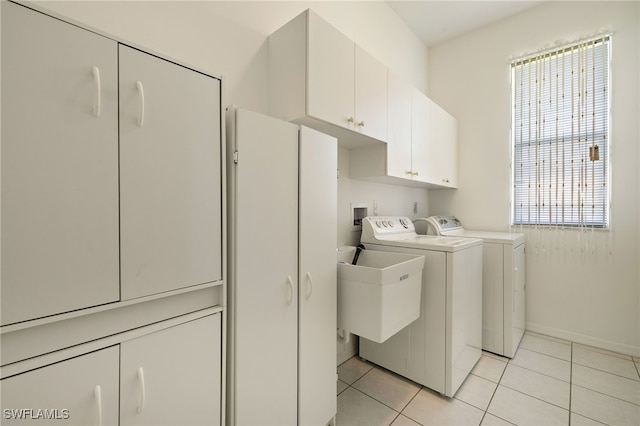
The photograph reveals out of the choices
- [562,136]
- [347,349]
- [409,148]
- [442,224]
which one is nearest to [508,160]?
[562,136]

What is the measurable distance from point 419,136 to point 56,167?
2404 millimetres

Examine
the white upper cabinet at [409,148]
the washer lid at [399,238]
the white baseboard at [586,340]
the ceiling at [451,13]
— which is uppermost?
the ceiling at [451,13]

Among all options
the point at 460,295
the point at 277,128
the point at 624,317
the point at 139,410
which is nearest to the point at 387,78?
the point at 277,128

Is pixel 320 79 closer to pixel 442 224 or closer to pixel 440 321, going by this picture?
pixel 440 321

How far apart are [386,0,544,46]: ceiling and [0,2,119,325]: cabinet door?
2834mm

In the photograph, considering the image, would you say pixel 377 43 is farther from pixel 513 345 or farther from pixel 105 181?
pixel 513 345

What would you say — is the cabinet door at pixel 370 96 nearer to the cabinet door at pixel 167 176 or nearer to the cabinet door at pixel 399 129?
the cabinet door at pixel 399 129

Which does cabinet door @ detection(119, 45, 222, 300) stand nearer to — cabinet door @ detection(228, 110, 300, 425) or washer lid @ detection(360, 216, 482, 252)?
cabinet door @ detection(228, 110, 300, 425)

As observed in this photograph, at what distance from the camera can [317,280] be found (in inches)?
54.8

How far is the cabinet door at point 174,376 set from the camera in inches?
32.9

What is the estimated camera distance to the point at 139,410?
2.76 ft

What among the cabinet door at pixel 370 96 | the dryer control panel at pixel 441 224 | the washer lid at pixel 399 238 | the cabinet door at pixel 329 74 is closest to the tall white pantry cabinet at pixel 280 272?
the cabinet door at pixel 329 74

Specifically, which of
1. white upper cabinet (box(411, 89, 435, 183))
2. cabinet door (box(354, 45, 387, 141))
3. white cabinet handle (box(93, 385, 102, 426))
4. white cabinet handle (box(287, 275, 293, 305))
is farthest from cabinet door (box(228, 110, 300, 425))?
white upper cabinet (box(411, 89, 435, 183))

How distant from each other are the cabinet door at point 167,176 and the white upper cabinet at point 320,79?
1.89 ft
